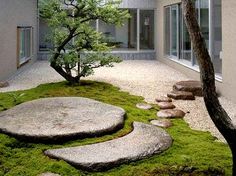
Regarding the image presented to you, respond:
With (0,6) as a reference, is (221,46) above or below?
below

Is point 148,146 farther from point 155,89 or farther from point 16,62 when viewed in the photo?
point 16,62

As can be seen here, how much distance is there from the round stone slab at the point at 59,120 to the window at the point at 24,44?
492cm

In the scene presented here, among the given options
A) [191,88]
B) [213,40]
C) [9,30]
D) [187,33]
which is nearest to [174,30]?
[187,33]

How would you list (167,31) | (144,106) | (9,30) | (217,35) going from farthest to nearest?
(167,31)
(9,30)
(217,35)
(144,106)

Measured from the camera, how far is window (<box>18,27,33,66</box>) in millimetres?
9180

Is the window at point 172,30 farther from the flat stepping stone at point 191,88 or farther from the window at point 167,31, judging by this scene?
the flat stepping stone at point 191,88

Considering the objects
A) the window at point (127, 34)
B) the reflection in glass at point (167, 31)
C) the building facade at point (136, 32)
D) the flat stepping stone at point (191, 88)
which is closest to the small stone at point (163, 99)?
the flat stepping stone at point (191, 88)

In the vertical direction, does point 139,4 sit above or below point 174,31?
above

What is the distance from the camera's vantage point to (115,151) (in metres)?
3.06

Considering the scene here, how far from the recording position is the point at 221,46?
21.3ft

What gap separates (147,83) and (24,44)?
14.2 feet

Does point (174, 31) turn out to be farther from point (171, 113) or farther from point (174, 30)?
point (171, 113)

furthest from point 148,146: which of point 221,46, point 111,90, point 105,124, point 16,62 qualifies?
point 16,62

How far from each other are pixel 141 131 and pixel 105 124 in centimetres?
40
